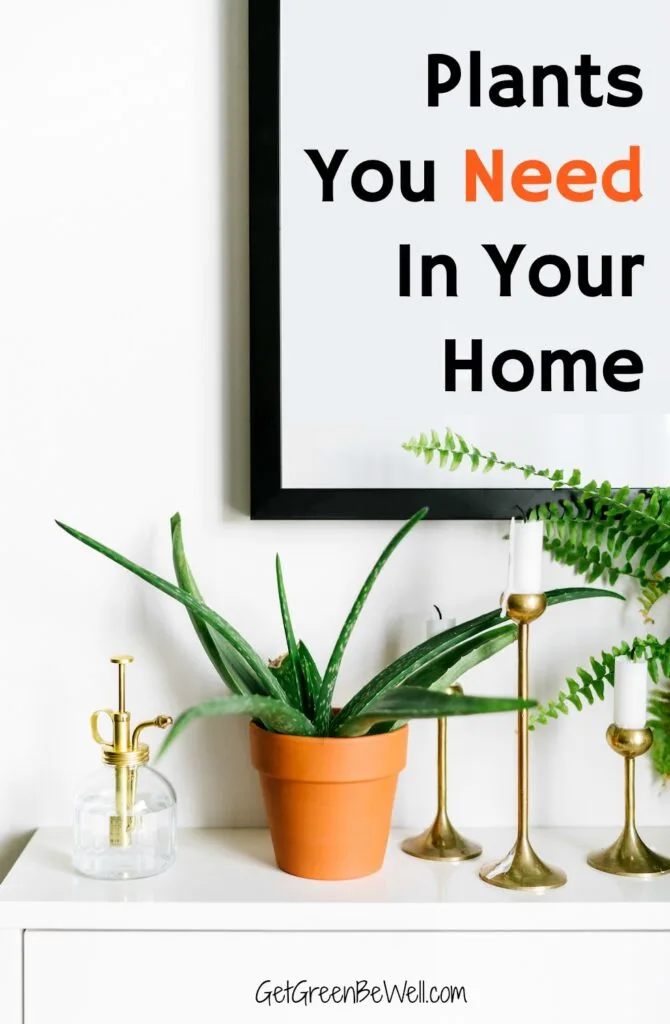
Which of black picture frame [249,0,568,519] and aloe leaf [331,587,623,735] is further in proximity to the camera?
black picture frame [249,0,568,519]

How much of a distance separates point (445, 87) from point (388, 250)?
0.16 metres

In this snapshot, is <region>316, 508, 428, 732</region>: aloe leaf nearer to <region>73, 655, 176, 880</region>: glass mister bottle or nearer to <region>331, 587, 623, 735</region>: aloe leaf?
<region>331, 587, 623, 735</region>: aloe leaf

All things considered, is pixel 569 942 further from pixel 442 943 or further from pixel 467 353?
pixel 467 353

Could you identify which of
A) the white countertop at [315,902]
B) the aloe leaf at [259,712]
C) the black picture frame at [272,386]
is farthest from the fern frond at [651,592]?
the aloe leaf at [259,712]

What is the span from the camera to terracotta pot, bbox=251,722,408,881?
773 mm

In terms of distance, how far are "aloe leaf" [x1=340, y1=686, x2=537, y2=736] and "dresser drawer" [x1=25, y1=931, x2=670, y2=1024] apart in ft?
0.56

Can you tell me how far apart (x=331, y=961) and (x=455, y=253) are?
63 cm

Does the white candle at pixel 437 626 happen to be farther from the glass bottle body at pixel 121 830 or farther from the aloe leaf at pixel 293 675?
the glass bottle body at pixel 121 830

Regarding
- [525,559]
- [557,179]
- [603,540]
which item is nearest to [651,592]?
[603,540]

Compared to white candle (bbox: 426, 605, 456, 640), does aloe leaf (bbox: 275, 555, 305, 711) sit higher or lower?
lower

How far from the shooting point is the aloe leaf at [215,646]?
2.73 feet

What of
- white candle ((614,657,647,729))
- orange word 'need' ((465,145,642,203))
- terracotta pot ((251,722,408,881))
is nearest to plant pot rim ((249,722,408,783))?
terracotta pot ((251,722,408,881))

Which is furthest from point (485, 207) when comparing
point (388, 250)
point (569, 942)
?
point (569, 942)

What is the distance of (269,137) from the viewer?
906 mm
